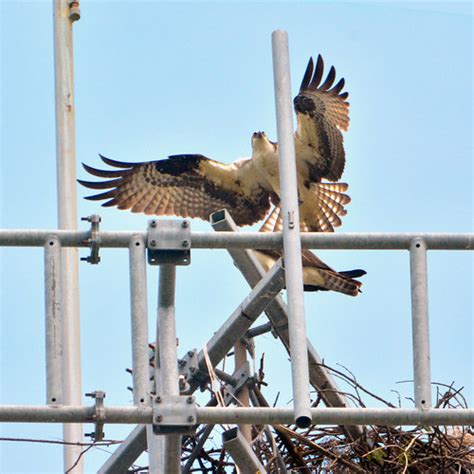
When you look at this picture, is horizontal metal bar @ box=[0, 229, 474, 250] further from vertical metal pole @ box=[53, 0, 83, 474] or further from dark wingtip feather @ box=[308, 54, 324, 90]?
dark wingtip feather @ box=[308, 54, 324, 90]

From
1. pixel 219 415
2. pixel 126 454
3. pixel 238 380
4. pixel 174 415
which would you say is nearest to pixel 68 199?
pixel 238 380

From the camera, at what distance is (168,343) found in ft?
16.0

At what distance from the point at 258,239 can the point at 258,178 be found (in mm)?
5709

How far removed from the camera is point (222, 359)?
18.6 ft

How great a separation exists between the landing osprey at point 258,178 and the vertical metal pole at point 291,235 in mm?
4783

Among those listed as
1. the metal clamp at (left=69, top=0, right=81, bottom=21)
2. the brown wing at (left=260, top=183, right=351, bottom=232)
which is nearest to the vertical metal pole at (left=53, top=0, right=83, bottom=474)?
the metal clamp at (left=69, top=0, right=81, bottom=21)

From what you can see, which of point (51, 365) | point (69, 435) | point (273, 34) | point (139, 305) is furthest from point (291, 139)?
point (69, 435)

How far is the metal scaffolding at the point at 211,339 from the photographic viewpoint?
15.0 ft

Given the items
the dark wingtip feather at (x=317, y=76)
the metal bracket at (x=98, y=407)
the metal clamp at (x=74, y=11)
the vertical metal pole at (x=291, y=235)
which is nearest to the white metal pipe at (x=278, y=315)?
the vertical metal pole at (x=291, y=235)

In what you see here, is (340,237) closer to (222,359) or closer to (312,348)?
(222,359)

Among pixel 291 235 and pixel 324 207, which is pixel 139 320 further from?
pixel 324 207

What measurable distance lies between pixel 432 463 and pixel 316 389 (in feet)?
2.39

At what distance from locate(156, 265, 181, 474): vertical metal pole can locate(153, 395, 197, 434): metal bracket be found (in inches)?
5.3

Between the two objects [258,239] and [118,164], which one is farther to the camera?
[118,164]
